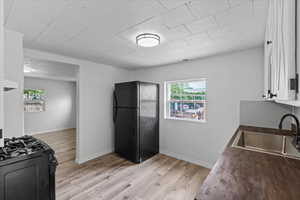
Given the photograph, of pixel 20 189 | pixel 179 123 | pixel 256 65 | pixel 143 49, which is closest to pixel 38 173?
pixel 20 189

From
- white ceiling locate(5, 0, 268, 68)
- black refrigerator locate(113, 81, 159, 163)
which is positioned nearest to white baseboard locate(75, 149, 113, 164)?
black refrigerator locate(113, 81, 159, 163)

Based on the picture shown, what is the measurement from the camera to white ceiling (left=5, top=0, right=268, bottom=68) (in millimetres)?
1263

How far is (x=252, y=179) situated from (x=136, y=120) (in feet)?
7.94

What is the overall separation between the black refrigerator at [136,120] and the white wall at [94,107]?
Answer: 0.26m

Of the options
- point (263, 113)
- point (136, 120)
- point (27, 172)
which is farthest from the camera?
point (136, 120)

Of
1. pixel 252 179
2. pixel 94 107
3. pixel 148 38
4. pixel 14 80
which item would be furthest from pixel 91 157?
pixel 252 179

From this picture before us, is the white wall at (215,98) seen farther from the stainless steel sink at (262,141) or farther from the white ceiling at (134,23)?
the stainless steel sink at (262,141)

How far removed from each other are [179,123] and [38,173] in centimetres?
275

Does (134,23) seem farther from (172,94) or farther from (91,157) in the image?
(91,157)

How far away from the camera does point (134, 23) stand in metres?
1.57

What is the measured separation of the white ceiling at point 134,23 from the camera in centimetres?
126

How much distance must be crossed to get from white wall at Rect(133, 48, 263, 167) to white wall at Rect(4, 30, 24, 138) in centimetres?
272

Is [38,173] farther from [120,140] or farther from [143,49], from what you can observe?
[120,140]

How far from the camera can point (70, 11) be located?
4.44ft
